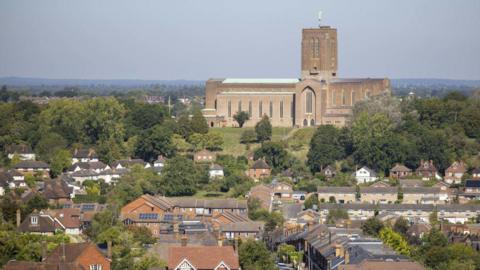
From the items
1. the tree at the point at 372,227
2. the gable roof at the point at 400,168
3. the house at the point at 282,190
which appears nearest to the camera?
the tree at the point at 372,227

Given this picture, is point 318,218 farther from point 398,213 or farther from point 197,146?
point 197,146

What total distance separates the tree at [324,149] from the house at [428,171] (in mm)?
4829

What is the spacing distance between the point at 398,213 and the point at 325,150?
37.9 feet

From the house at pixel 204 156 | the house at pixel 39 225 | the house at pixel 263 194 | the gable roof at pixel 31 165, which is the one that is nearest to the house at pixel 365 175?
the house at pixel 263 194

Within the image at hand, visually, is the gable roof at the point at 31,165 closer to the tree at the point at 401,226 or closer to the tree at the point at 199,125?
the tree at the point at 199,125

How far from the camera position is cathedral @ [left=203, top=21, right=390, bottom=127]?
84.8 metres

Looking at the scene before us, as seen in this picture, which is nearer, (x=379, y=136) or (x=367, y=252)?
(x=367, y=252)

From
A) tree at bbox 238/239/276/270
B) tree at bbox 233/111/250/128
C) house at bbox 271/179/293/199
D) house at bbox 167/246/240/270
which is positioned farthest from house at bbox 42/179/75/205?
house at bbox 167/246/240/270

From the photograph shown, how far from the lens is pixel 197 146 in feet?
257

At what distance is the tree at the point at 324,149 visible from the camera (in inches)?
2908

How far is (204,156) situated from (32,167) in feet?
33.4

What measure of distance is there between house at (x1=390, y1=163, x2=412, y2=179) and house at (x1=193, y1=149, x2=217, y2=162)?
10.7 meters

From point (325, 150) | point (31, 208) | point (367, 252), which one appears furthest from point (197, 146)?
point (367, 252)

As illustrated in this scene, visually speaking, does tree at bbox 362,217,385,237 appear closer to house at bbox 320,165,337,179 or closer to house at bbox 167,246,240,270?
house at bbox 167,246,240,270
